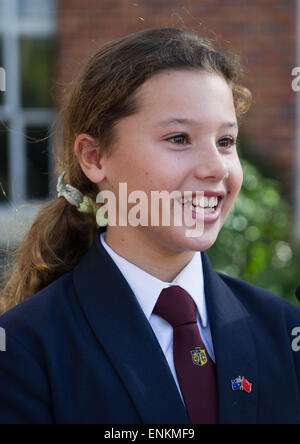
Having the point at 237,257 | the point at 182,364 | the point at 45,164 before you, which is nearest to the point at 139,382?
the point at 182,364

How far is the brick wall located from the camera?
5.34m

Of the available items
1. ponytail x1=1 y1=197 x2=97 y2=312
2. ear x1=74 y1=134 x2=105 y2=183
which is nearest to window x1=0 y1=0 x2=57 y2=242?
ponytail x1=1 y1=197 x2=97 y2=312

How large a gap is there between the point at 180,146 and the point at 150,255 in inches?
12.6

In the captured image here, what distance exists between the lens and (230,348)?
1814mm

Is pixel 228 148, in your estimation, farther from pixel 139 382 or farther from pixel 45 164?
pixel 45 164

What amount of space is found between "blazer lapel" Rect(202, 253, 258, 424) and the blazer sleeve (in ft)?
1.47

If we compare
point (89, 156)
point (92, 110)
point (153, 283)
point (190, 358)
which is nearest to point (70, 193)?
point (89, 156)

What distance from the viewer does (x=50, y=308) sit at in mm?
1790

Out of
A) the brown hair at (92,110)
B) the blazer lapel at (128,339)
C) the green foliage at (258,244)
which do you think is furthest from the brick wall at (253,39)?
the blazer lapel at (128,339)

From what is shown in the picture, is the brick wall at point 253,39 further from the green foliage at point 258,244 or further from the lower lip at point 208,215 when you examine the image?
the lower lip at point 208,215

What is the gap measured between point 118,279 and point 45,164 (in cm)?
399

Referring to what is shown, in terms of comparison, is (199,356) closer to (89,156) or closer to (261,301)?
(261,301)

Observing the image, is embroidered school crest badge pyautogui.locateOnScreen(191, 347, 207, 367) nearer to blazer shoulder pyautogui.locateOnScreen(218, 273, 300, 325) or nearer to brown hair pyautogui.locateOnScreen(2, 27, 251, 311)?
blazer shoulder pyautogui.locateOnScreen(218, 273, 300, 325)

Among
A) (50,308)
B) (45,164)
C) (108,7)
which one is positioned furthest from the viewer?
(45,164)
